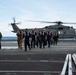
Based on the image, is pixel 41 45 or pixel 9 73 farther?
pixel 41 45

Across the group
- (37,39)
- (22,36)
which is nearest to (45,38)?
(37,39)

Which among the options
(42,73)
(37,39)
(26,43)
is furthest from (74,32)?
(42,73)

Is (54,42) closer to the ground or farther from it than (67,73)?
closer to the ground

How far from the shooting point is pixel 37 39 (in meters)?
33.9

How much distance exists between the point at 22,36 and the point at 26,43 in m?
3.08

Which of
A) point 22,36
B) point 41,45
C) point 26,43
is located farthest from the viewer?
point 41,45

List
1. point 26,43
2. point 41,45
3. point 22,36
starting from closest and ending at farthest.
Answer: point 26,43
point 22,36
point 41,45

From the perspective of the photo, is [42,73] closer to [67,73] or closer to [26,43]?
[67,73]

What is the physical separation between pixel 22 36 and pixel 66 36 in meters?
42.3

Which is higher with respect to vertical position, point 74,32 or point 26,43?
point 26,43

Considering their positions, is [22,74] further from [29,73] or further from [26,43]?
[26,43]

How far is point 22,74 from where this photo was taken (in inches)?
493

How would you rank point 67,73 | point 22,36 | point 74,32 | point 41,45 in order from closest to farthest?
point 67,73 → point 22,36 → point 41,45 → point 74,32

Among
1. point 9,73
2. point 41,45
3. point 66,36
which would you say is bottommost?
point 66,36
